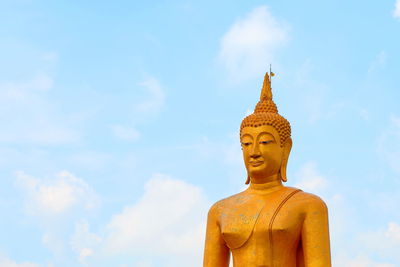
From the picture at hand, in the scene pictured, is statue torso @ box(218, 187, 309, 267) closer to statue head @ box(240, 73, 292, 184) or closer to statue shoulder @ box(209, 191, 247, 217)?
statue shoulder @ box(209, 191, 247, 217)

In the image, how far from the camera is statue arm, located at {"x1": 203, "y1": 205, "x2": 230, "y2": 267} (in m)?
11.6

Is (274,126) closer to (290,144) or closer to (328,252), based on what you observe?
(290,144)

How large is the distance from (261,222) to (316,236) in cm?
82

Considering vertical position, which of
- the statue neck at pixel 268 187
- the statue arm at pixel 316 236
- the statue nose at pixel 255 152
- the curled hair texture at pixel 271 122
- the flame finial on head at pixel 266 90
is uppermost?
the flame finial on head at pixel 266 90

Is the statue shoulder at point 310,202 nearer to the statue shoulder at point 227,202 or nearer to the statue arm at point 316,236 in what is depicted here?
the statue arm at point 316,236

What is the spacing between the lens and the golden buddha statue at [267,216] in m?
10.9

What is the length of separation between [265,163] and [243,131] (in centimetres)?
64

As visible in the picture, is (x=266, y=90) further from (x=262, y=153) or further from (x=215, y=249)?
(x=215, y=249)

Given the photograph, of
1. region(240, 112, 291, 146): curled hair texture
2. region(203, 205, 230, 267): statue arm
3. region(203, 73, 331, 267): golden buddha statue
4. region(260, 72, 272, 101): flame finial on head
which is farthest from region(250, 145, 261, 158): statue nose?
region(203, 205, 230, 267): statue arm

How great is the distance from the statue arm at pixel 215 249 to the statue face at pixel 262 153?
0.99 meters

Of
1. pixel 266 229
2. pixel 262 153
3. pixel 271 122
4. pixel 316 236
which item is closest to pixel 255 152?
pixel 262 153

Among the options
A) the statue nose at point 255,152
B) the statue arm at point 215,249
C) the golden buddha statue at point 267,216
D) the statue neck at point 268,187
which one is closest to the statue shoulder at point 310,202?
the golden buddha statue at point 267,216

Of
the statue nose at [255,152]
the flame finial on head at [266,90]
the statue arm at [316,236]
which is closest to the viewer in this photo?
the statue arm at [316,236]

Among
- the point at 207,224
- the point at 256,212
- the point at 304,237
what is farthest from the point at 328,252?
the point at 207,224
